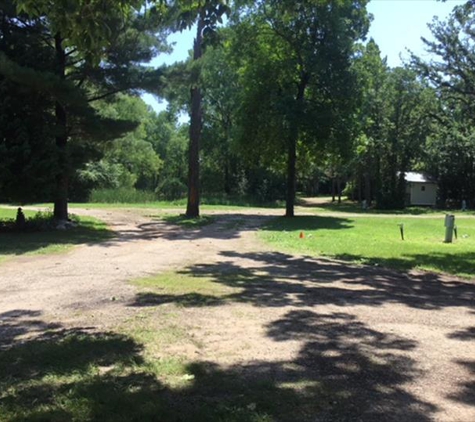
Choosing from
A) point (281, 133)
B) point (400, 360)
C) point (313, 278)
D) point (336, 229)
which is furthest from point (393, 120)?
point (400, 360)

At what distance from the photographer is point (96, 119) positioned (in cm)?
1778

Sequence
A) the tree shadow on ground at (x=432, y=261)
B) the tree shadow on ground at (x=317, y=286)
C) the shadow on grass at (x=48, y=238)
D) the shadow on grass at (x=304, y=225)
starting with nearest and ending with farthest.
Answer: the tree shadow on ground at (x=317, y=286), the tree shadow on ground at (x=432, y=261), the shadow on grass at (x=48, y=238), the shadow on grass at (x=304, y=225)

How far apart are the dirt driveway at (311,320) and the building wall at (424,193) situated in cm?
4279

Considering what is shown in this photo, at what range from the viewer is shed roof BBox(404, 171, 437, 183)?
2031 inches

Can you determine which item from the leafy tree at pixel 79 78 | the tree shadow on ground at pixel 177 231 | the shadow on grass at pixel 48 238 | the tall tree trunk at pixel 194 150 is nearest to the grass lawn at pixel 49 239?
the shadow on grass at pixel 48 238

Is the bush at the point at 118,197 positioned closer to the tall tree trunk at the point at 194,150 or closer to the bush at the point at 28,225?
the tall tree trunk at the point at 194,150

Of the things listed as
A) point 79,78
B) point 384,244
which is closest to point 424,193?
point 384,244

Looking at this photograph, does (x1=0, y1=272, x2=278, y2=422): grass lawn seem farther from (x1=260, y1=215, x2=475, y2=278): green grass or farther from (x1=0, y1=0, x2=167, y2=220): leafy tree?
(x1=0, y1=0, x2=167, y2=220): leafy tree

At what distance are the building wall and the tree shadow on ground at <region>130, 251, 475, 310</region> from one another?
42621 mm

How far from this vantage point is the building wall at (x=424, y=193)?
171 feet

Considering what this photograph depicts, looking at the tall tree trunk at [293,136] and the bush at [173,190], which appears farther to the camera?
the bush at [173,190]

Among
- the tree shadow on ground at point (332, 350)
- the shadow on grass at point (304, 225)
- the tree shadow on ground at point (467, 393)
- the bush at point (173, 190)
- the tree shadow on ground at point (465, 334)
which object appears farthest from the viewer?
the bush at point (173, 190)

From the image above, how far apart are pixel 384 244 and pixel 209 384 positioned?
13158mm

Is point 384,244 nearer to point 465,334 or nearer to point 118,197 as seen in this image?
point 465,334
